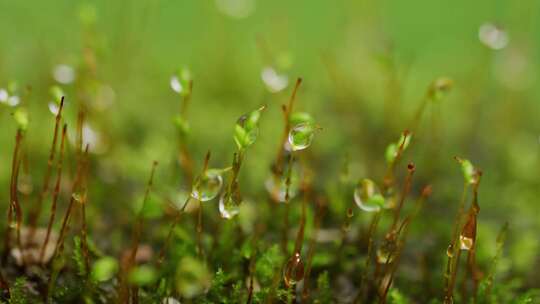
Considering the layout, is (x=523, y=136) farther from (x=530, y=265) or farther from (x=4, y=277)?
(x=4, y=277)

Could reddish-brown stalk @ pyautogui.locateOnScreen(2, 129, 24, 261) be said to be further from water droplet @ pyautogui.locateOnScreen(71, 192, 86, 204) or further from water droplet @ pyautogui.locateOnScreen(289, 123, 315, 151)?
water droplet @ pyautogui.locateOnScreen(289, 123, 315, 151)

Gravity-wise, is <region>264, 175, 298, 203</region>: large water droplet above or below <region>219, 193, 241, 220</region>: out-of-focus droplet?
above

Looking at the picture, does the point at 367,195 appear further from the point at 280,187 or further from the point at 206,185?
the point at 206,185

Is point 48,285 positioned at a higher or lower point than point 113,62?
lower

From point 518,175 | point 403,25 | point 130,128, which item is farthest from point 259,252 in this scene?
point 403,25

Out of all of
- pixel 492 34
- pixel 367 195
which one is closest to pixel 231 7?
pixel 492 34

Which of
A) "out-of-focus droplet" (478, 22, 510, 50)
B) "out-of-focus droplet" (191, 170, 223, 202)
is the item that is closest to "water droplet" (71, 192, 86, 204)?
"out-of-focus droplet" (191, 170, 223, 202)

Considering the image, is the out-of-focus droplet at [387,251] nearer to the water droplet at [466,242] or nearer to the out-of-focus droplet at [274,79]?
the water droplet at [466,242]
